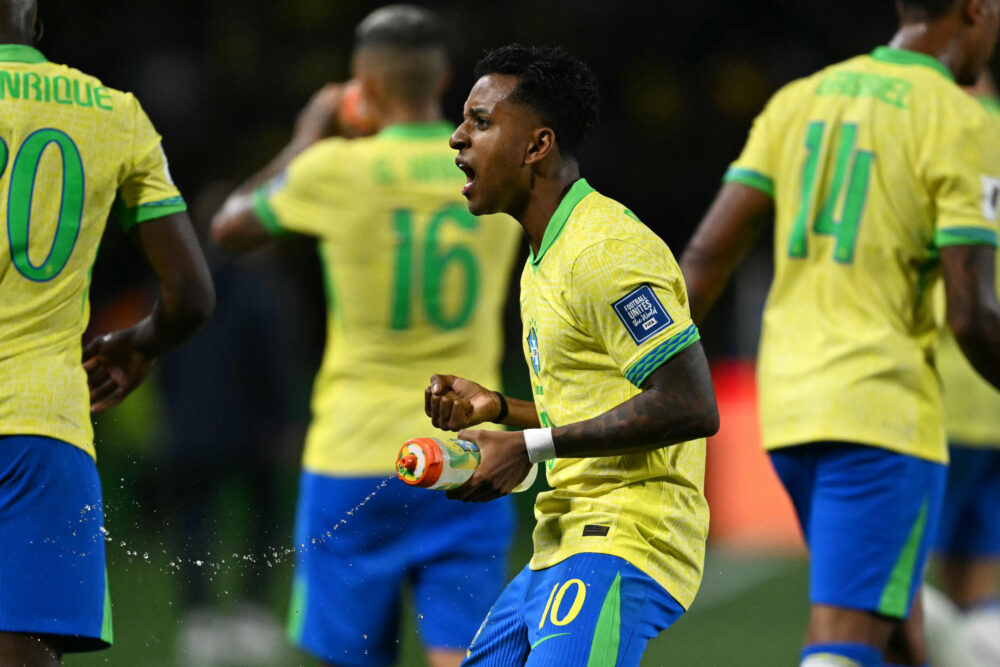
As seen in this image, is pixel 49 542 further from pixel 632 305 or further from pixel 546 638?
pixel 632 305

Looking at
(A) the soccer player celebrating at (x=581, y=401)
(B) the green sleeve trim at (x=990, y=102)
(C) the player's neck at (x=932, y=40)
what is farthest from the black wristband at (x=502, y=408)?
(B) the green sleeve trim at (x=990, y=102)

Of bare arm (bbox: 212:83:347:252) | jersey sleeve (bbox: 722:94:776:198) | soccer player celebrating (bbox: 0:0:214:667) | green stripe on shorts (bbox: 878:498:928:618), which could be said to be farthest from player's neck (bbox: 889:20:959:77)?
soccer player celebrating (bbox: 0:0:214:667)

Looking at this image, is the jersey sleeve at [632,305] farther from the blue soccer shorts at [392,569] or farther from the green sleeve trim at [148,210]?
the blue soccer shorts at [392,569]

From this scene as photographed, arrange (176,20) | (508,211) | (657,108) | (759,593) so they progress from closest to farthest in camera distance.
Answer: (508,211), (759,593), (176,20), (657,108)

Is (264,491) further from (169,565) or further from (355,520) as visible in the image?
(355,520)

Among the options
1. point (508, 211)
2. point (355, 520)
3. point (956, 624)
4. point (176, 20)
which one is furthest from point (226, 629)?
point (176, 20)

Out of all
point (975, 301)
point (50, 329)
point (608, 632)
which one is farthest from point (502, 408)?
point (975, 301)

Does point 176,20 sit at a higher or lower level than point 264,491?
higher

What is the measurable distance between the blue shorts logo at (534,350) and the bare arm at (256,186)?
2148 mm

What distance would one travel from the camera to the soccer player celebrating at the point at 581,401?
2.85 m

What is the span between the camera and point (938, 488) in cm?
423

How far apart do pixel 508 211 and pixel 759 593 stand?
5.71 meters

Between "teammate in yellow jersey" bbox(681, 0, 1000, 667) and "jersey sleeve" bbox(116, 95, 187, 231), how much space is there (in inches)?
59.1

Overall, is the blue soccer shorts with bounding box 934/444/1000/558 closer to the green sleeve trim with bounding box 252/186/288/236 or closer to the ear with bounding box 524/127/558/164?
the green sleeve trim with bounding box 252/186/288/236
